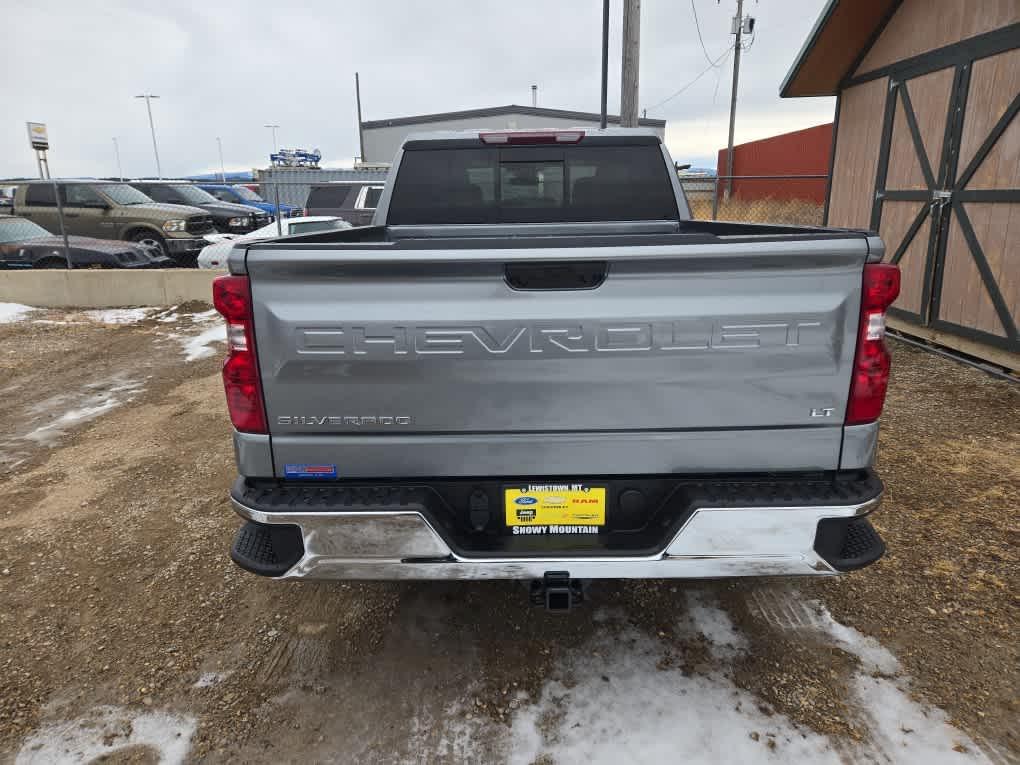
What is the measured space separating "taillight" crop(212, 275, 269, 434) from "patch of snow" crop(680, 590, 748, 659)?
199cm

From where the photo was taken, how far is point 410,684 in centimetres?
259

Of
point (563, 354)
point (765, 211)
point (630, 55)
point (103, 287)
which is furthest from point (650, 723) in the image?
point (765, 211)

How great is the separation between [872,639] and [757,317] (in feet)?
5.45

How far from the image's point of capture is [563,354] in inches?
83.0

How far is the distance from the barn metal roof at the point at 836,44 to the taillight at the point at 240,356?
8.69m

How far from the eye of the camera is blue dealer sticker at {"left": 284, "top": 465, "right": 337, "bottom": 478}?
2229 mm

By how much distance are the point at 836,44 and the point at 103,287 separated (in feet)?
37.8

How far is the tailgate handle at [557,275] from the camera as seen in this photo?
2.07 metres

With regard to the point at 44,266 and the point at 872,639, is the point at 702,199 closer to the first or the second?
the point at 44,266

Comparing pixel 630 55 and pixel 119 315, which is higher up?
pixel 630 55

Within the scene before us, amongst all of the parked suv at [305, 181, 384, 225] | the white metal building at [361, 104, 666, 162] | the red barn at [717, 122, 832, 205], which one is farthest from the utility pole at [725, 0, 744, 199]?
the parked suv at [305, 181, 384, 225]

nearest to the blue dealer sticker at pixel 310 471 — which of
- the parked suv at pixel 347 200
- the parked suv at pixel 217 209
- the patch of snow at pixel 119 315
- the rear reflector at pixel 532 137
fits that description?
the rear reflector at pixel 532 137

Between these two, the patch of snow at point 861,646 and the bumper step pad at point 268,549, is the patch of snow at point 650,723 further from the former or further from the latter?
the bumper step pad at point 268,549

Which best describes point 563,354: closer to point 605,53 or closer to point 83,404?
point 83,404
